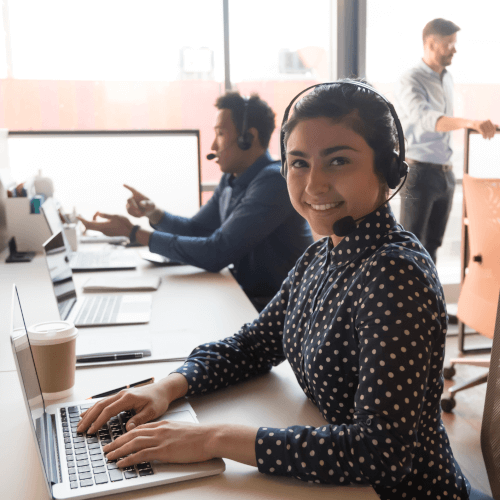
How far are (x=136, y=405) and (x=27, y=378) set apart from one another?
0.19 m

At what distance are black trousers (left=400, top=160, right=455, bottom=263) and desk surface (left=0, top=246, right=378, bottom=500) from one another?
151 cm

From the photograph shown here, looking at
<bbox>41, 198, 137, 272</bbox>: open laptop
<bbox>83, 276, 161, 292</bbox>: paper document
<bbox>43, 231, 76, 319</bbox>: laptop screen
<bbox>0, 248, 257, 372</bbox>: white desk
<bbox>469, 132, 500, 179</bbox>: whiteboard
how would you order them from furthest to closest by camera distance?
<bbox>469, 132, 500, 179</bbox>: whiteboard, <bbox>41, 198, 137, 272</bbox>: open laptop, <bbox>83, 276, 161, 292</bbox>: paper document, <bbox>43, 231, 76, 319</bbox>: laptop screen, <bbox>0, 248, 257, 372</bbox>: white desk

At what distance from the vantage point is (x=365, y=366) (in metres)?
0.73

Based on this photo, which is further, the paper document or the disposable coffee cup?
the paper document

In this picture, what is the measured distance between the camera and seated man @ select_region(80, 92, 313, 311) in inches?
74.1

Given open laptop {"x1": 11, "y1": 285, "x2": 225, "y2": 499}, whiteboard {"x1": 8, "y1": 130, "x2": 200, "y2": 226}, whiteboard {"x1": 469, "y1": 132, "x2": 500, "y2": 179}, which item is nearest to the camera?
open laptop {"x1": 11, "y1": 285, "x2": 225, "y2": 499}

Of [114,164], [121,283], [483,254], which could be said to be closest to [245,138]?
[121,283]

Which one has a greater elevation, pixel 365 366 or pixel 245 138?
pixel 245 138

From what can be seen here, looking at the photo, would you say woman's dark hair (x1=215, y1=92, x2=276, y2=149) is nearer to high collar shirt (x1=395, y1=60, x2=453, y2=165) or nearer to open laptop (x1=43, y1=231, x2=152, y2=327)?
open laptop (x1=43, y1=231, x2=152, y2=327)

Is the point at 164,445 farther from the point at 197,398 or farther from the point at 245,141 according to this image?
the point at 245,141

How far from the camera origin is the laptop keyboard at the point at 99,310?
1392 mm

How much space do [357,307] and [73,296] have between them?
98cm

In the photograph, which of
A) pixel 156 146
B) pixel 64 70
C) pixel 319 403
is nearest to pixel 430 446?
pixel 319 403

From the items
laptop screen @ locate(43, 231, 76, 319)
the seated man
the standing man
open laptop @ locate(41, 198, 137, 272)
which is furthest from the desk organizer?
the standing man
